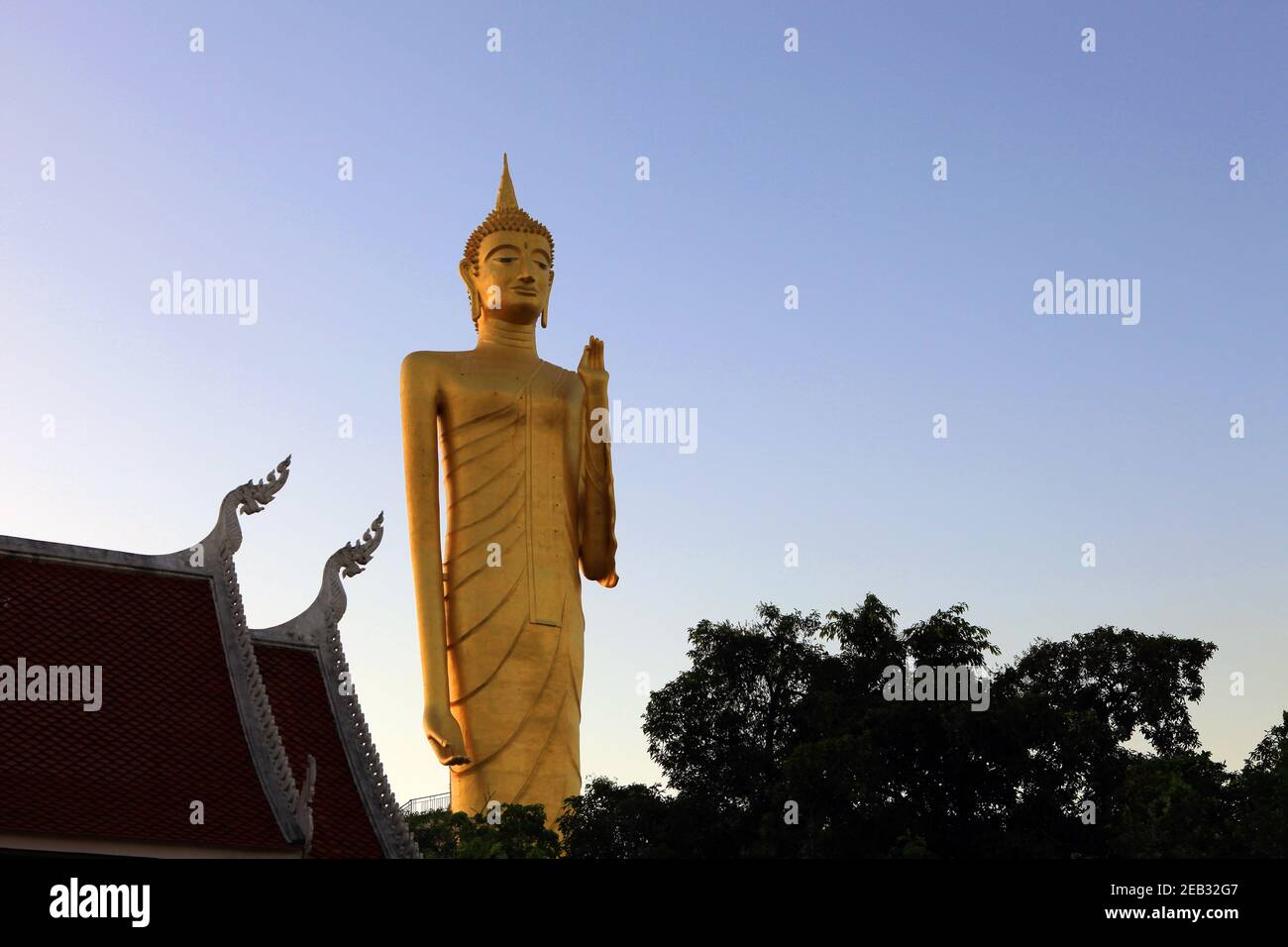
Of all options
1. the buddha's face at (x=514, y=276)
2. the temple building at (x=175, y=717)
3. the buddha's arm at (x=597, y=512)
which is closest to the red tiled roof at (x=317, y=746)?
the temple building at (x=175, y=717)

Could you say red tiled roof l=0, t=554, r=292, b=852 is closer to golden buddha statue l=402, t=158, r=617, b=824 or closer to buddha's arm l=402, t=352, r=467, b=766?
buddha's arm l=402, t=352, r=467, b=766

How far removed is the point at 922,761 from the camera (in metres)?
20.2

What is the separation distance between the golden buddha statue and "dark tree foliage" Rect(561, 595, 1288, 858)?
1.71 metres

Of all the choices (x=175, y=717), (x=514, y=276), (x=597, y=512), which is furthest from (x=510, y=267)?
(x=175, y=717)

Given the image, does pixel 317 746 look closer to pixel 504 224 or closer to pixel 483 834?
pixel 483 834

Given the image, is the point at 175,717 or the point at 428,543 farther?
the point at 428,543

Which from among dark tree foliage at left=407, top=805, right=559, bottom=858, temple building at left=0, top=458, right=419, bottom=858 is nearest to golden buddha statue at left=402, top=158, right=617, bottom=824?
dark tree foliage at left=407, top=805, right=559, bottom=858

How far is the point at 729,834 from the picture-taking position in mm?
19812

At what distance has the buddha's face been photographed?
24922 millimetres

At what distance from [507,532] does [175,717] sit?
9.81m

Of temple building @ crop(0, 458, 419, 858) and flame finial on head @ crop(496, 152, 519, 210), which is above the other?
flame finial on head @ crop(496, 152, 519, 210)
